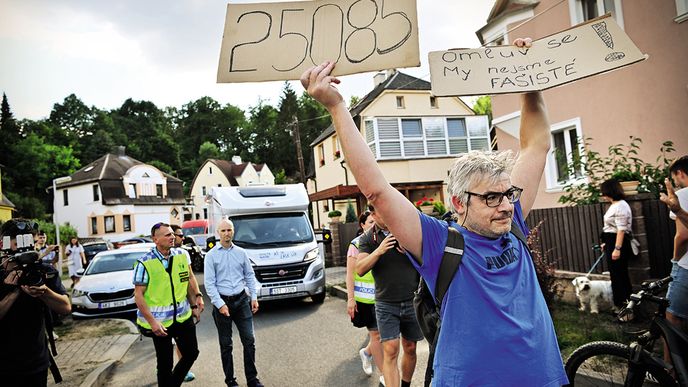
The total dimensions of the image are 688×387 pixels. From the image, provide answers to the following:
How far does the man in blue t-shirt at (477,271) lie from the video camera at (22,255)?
7.81ft

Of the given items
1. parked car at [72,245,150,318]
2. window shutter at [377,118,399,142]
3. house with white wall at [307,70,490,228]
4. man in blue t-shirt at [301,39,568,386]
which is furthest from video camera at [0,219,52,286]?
window shutter at [377,118,399,142]

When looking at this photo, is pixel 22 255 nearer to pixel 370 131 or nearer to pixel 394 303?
pixel 394 303

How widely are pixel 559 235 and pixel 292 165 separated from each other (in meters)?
62.6

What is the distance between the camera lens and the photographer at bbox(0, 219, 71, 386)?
3.02 metres

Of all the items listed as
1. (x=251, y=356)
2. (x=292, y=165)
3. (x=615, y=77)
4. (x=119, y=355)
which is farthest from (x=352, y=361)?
(x=292, y=165)

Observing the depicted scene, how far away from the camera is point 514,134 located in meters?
13.5

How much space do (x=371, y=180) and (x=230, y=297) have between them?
4490 millimetres

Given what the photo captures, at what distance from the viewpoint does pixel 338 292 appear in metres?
12.2

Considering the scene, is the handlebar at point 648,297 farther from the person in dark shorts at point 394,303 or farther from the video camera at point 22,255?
the video camera at point 22,255

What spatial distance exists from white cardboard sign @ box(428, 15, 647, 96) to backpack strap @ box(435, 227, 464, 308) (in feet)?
2.53

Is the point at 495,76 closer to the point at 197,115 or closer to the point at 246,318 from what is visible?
the point at 246,318

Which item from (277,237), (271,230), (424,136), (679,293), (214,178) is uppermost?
(214,178)

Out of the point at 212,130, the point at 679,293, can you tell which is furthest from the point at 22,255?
the point at 212,130

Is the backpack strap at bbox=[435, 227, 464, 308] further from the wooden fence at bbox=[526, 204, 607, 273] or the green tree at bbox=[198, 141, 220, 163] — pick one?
the green tree at bbox=[198, 141, 220, 163]
